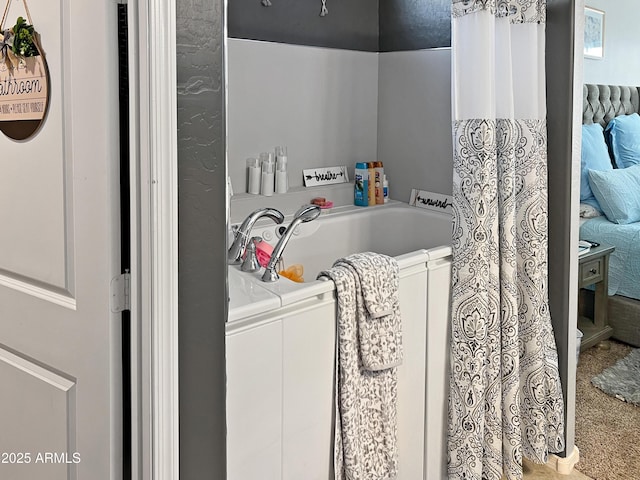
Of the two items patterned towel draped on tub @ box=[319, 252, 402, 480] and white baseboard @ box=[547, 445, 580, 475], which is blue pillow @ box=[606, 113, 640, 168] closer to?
white baseboard @ box=[547, 445, 580, 475]

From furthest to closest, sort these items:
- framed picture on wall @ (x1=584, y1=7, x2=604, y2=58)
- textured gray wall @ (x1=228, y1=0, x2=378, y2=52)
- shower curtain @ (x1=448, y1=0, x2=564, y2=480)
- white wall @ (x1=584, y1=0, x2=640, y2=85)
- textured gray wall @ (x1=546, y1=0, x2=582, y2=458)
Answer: white wall @ (x1=584, y1=0, x2=640, y2=85), framed picture on wall @ (x1=584, y1=7, x2=604, y2=58), textured gray wall @ (x1=228, y1=0, x2=378, y2=52), textured gray wall @ (x1=546, y1=0, x2=582, y2=458), shower curtain @ (x1=448, y1=0, x2=564, y2=480)

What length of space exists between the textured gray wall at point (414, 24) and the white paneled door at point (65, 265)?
175cm

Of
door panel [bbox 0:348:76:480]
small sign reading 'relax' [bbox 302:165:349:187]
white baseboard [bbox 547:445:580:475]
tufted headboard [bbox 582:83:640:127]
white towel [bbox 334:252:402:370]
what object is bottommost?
white baseboard [bbox 547:445:580:475]

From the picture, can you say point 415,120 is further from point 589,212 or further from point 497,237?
point 589,212

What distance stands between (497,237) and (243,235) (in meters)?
0.85

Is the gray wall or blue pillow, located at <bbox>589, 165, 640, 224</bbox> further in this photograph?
blue pillow, located at <bbox>589, 165, 640, 224</bbox>

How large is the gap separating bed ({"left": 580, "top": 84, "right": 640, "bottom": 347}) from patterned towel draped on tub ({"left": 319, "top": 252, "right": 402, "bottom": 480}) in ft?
7.38

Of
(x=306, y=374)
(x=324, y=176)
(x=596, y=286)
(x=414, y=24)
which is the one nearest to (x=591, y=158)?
(x=596, y=286)

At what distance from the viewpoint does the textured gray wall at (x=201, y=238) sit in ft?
3.98

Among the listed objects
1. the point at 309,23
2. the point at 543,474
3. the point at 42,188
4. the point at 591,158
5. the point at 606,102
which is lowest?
the point at 543,474

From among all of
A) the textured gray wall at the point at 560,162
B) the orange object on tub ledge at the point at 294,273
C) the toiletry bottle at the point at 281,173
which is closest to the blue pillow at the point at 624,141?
the textured gray wall at the point at 560,162

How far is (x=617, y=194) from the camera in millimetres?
3666

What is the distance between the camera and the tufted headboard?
4178 millimetres

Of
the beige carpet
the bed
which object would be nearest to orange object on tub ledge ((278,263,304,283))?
the beige carpet
